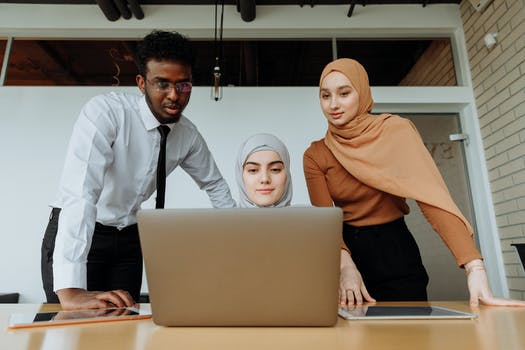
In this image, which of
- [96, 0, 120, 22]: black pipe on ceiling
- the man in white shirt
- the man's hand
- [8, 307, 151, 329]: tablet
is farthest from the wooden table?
[96, 0, 120, 22]: black pipe on ceiling

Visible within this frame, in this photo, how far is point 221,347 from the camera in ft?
1.55

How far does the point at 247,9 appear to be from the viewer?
9.70 feet

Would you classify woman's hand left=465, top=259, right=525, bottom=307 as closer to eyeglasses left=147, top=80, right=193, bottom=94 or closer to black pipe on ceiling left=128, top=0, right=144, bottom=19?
eyeglasses left=147, top=80, right=193, bottom=94

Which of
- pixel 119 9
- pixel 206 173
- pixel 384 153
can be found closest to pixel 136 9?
pixel 119 9

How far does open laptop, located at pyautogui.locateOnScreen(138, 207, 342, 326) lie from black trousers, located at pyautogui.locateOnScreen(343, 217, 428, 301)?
0.79 meters

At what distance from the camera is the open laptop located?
0.56m

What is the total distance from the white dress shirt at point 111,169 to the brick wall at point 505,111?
2.04 meters

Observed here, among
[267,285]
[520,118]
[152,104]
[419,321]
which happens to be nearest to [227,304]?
[267,285]

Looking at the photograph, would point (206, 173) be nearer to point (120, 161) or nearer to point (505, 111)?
point (120, 161)

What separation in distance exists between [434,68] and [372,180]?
231 cm

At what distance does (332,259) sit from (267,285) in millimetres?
105

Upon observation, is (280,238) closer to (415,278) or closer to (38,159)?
(415,278)

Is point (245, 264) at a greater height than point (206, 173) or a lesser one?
lesser

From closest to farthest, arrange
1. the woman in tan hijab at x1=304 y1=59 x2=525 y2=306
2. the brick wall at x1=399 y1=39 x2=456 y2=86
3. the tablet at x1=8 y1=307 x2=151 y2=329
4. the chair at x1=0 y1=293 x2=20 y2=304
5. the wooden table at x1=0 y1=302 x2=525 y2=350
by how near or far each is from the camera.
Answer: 1. the wooden table at x1=0 y1=302 x2=525 y2=350
2. the tablet at x1=8 y1=307 x2=151 y2=329
3. the woman in tan hijab at x1=304 y1=59 x2=525 y2=306
4. the chair at x1=0 y1=293 x2=20 y2=304
5. the brick wall at x1=399 y1=39 x2=456 y2=86
